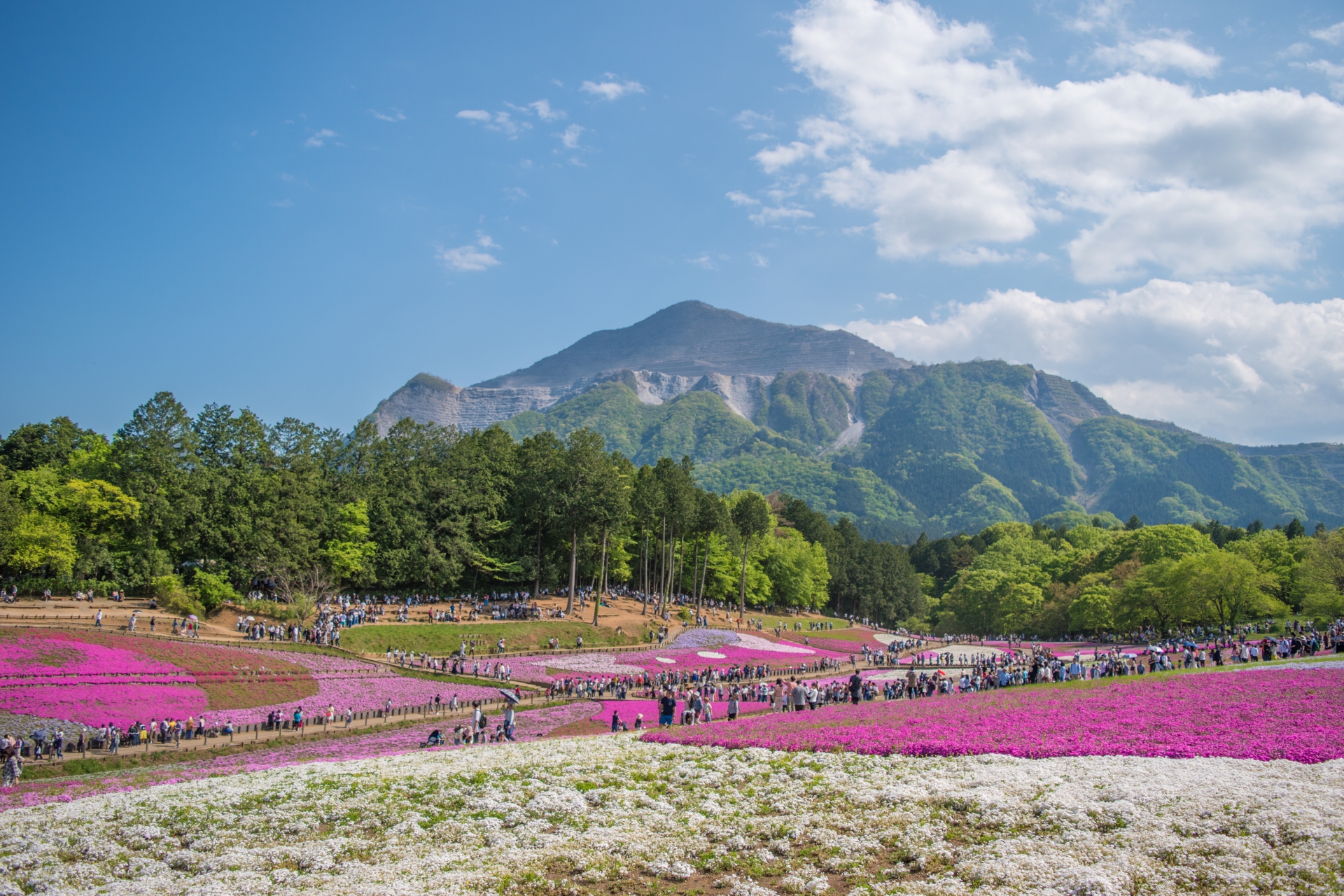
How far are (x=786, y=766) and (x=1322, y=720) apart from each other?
46.1 feet

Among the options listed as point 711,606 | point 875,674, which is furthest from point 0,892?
point 711,606

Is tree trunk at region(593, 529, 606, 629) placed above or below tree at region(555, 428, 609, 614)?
below

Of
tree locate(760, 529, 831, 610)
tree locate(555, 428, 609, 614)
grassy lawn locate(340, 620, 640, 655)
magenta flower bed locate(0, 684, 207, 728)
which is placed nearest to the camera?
magenta flower bed locate(0, 684, 207, 728)

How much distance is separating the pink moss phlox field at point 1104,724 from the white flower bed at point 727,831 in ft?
3.46

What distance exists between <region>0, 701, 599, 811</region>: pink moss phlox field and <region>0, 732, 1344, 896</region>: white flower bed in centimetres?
210

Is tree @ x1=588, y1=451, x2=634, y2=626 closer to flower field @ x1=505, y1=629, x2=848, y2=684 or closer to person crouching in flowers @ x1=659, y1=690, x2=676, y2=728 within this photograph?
flower field @ x1=505, y1=629, x2=848, y2=684

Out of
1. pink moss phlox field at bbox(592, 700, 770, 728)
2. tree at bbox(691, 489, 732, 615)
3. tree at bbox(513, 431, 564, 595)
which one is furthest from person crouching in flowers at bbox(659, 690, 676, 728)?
tree at bbox(691, 489, 732, 615)

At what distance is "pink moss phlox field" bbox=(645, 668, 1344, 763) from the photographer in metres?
20.4

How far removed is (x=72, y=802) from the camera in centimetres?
2039

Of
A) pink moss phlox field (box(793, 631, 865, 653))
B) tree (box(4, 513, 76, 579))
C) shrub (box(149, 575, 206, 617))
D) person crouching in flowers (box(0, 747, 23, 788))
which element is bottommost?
pink moss phlox field (box(793, 631, 865, 653))

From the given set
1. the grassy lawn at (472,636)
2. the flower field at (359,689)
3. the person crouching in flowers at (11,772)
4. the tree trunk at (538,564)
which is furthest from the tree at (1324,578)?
the person crouching in flowers at (11,772)

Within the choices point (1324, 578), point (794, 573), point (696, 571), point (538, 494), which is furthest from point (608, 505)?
point (1324, 578)

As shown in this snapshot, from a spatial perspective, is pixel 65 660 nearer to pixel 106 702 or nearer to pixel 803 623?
pixel 106 702

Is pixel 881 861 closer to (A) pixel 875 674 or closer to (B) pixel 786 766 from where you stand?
(B) pixel 786 766
